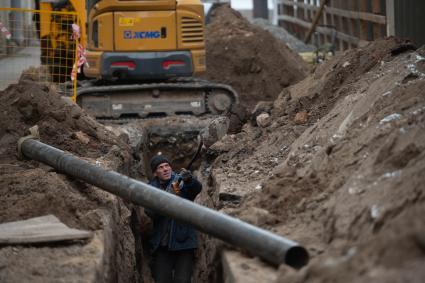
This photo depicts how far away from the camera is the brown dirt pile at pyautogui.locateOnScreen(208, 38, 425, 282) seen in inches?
192

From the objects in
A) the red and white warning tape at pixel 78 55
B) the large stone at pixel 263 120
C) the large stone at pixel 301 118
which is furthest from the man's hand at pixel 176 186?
the red and white warning tape at pixel 78 55

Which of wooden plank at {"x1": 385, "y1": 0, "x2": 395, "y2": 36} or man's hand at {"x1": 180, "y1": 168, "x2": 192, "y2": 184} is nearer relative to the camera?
man's hand at {"x1": 180, "y1": 168, "x2": 192, "y2": 184}

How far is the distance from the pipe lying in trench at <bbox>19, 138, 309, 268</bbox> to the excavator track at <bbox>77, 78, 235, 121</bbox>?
18.4ft

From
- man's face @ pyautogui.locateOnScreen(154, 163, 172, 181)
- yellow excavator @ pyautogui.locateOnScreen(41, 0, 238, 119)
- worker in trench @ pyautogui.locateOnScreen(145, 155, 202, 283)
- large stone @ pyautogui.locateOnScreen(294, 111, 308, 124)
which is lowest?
worker in trench @ pyautogui.locateOnScreen(145, 155, 202, 283)

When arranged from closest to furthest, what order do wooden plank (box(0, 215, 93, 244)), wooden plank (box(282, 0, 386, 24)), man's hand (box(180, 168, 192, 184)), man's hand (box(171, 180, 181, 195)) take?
wooden plank (box(0, 215, 93, 244)), man's hand (box(180, 168, 192, 184)), man's hand (box(171, 180, 181, 195)), wooden plank (box(282, 0, 386, 24))

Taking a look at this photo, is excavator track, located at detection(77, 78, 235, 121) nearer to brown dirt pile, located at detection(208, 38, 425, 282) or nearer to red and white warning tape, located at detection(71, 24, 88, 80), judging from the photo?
red and white warning tape, located at detection(71, 24, 88, 80)

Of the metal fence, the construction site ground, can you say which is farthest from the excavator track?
the construction site ground

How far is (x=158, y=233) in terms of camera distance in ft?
31.8

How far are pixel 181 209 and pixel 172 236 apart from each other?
6.67 feet

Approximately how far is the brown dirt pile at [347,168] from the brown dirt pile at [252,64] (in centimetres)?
Result: 744

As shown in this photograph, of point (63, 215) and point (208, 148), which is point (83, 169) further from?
point (208, 148)

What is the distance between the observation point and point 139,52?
1554 centimetres

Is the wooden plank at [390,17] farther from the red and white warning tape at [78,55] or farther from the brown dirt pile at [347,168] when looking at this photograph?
the red and white warning tape at [78,55]

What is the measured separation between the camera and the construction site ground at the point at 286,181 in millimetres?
5695
